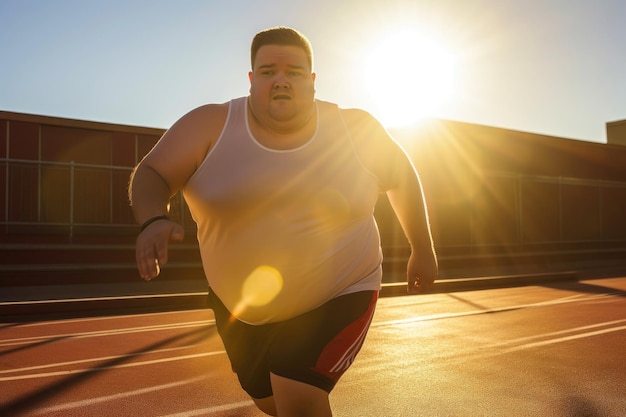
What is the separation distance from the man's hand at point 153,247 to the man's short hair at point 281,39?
0.88 metres

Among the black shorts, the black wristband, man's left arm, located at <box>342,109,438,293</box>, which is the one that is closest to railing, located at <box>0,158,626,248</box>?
the black shorts

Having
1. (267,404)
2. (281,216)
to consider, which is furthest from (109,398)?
(281,216)

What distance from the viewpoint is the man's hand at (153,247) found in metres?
2.35


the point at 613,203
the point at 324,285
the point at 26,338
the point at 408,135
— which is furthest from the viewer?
the point at 613,203

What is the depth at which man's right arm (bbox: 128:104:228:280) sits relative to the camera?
2.60 metres

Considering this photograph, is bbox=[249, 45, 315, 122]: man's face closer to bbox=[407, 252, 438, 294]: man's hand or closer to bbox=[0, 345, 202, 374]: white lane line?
bbox=[407, 252, 438, 294]: man's hand

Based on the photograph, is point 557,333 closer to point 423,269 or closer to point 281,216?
point 423,269

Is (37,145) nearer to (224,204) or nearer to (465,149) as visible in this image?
(465,149)

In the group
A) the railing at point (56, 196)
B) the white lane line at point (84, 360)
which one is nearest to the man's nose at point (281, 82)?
the white lane line at point (84, 360)

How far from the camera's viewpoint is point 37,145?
19.8 m

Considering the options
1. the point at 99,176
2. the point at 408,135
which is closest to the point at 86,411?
the point at 99,176

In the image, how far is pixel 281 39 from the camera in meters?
2.84

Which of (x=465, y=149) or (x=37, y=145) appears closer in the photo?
(x=37, y=145)

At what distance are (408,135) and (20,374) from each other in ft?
72.5
